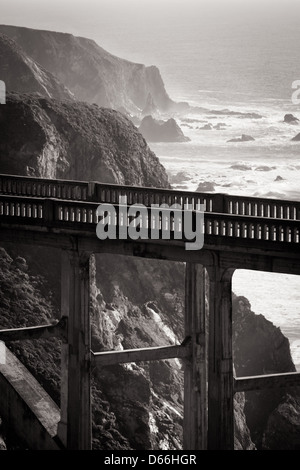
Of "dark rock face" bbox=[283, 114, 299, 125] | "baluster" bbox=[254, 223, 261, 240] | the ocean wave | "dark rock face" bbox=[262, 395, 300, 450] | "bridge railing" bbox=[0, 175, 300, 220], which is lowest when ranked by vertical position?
"dark rock face" bbox=[262, 395, 300, 450]

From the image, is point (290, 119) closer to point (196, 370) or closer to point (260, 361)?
point (260, 361)

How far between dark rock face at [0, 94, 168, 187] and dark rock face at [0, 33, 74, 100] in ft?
98.4

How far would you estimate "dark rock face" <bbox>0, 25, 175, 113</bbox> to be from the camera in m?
131

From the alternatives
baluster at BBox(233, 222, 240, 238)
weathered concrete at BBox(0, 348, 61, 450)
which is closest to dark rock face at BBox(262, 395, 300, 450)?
weathered concrete at BBox(0, 348, 61, 450)

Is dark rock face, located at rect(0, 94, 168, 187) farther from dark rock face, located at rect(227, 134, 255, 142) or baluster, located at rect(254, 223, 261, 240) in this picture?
dark rock face, located at rect(227, 134, 255, 142)

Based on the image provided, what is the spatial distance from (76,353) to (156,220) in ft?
11.9

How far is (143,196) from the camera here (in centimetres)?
3600

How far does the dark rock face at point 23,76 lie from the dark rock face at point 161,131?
38.8 m

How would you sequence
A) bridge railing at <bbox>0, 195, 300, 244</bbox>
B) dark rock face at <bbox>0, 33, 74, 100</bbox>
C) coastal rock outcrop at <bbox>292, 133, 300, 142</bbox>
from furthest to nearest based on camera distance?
coastal rock outcrop at <bbox>292, 133, 300, 142</bbox>, dark rock face at <bbox>0, 33, 74, 100</bbox>, bridge railing at <bbox>0, 195, 300, 244</bbox>

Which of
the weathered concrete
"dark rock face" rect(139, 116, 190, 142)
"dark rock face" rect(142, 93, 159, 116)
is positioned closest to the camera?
the weathered concrete

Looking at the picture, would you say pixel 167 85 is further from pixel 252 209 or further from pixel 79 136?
pixel 252 209

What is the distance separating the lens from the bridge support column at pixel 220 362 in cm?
3175

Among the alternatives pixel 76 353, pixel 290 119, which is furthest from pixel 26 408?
pixel 290 119

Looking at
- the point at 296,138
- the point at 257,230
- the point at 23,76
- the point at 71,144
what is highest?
the point at 296,138
